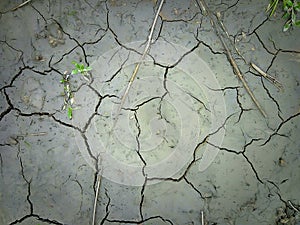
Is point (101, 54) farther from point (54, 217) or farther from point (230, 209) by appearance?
point (230, 209)

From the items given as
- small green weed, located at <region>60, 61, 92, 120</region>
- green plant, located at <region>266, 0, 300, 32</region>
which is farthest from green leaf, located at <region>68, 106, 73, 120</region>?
green plant, located at <region>266, 0, 300, 32</region>

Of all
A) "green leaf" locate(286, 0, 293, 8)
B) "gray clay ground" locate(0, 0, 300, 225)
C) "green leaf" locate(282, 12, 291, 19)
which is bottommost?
"gray clay ground" locate(0, 0, 300, 225)

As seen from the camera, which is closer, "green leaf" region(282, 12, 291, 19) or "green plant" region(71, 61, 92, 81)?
"green plant" region(71, 61, 92, 81)

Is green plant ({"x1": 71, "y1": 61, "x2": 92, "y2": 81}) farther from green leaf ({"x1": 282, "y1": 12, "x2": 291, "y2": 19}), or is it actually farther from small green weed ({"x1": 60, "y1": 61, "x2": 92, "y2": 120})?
green leaf ({"x1": 282, "y1": 12, "x2": 291, "y2": 19})

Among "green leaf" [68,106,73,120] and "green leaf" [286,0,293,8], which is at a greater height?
"green leaf" [286,0,293,8]

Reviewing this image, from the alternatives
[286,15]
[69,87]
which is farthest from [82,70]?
[286,15]

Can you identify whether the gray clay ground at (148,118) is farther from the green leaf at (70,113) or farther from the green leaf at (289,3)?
the green leaf at (289,3)

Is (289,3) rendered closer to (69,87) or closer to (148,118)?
(148,118)

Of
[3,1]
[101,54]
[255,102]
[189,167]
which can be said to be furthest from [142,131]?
[3,1]
